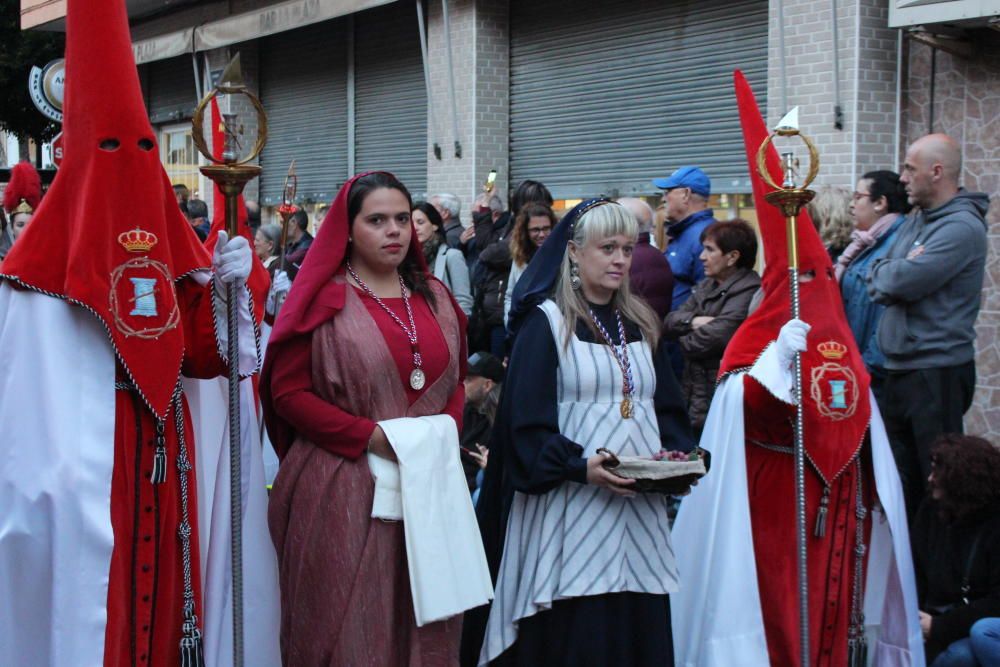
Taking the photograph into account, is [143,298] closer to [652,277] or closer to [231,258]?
[231,258]

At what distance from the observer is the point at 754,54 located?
9.96m

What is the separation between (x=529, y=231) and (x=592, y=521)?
11.0 feet

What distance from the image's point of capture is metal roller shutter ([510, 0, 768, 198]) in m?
10.2

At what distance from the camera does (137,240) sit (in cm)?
377

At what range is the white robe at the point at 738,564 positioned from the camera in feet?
14.9

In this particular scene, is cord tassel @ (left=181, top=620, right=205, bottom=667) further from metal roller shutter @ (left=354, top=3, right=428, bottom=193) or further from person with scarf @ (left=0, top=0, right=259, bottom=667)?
metal roller shutter @ (left=354, top=3, right=428, bottom=193)

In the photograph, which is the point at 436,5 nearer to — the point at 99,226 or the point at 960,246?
the point at 960,246

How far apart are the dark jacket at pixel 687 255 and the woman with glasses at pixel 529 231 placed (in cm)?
75

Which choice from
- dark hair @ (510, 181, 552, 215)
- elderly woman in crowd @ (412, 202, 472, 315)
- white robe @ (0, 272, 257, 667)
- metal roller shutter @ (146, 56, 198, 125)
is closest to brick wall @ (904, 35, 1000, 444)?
dark hair @ (510, 181, 552, 215)

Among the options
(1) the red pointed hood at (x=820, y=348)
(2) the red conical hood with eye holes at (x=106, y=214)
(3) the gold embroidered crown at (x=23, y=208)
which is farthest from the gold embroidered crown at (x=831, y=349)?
(3) the gold embroidered crown at (x=23, y=208)

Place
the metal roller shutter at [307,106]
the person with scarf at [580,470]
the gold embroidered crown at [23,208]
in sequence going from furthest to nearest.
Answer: the metal roller shutter at [307,106] < the gold embroidered crown at [23,208] < the person with scarf at [580,470]

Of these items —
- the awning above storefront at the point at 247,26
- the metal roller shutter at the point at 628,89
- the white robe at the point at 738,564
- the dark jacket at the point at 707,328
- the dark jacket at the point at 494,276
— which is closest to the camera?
the white robe at the point at 738,564

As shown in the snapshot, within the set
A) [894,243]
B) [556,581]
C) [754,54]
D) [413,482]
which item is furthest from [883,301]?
[754,54]

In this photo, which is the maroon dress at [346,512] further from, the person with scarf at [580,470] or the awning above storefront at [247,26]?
the awning above storefront at [247,26]
